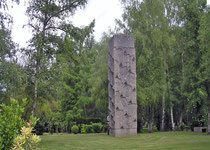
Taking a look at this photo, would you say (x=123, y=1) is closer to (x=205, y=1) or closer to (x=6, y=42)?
(x=205, y=1)

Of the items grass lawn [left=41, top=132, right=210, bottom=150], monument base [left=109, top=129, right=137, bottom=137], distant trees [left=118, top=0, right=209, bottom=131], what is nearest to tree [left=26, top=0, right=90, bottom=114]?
grass lawn [left=41, top=132, right=210, bottom=150]

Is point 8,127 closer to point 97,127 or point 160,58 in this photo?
point 160,58

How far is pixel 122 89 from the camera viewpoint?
18500mm

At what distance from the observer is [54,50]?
14039 mm

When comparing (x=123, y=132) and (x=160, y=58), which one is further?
(x=160, y=58)

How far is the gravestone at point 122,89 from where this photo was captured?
1819 cm

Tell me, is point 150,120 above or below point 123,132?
above

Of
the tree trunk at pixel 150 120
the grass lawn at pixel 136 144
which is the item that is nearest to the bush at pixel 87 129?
the tree trunk at pixel 150 120

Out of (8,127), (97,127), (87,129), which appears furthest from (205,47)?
(87,129)

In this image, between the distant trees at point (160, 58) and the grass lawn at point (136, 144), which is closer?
the grass lawn at point (136, 144)

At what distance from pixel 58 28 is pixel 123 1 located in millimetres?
11425

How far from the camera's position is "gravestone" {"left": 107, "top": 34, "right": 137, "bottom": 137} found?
1819 centimetres

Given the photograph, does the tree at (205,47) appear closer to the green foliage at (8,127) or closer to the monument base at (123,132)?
the monument base at (123,132)

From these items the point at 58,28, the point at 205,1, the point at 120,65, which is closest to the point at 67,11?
the point at 58,28
